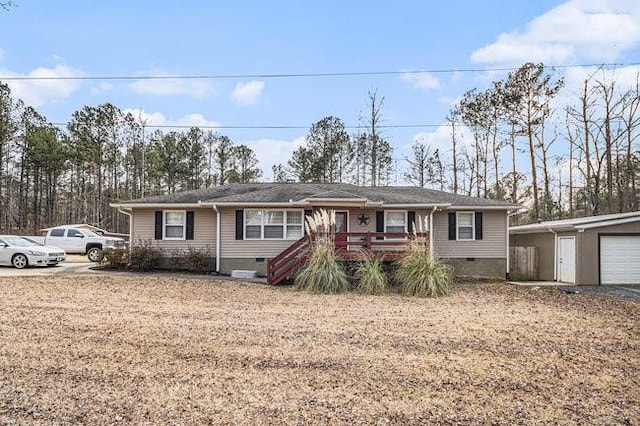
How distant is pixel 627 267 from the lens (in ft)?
50.9

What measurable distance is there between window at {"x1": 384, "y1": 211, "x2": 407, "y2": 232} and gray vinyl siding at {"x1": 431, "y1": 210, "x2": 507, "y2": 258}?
4.19 feet

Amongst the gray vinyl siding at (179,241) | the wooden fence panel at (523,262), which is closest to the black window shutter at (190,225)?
→ the gray vinyl siding at (179,241)

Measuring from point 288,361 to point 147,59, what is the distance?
16.8m

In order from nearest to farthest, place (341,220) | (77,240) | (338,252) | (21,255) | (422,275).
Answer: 1. (422,275)
2. (338,252)
3. (21,255)
4. (341,220)
5. (77,240)

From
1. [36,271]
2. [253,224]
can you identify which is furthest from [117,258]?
[253,224]

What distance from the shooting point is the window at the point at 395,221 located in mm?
17031

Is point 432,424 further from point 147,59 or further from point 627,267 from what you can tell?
point 147,59

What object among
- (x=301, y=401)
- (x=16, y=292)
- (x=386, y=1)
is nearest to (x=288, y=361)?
(x=301, y=401)

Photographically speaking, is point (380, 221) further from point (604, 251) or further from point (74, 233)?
point (74, 233)

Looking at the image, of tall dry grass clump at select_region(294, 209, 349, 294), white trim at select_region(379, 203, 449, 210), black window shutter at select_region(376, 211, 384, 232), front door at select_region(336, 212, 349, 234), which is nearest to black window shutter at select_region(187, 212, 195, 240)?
front door at select_region(336, 212, 349, 234)

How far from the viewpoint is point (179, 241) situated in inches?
667

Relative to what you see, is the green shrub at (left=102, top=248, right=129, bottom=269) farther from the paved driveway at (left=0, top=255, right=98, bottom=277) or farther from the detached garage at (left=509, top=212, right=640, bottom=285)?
the detached garage at (left=509, top=212, right=640, bottom=285)

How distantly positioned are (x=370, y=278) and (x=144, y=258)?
27.8 ft

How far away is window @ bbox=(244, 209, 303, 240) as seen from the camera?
54.2 feet
